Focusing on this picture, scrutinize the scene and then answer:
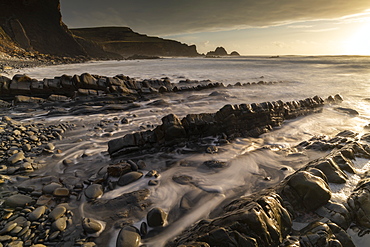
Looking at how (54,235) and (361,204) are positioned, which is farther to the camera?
(361,204)

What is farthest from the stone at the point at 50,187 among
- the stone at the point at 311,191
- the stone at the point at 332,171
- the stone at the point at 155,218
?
the stone at the point at 332,171

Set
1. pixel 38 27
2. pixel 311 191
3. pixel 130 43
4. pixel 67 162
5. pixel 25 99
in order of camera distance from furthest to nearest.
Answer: pixel 130 43 → pixel 38 27 → pixel 25 99 → pixel 67 162 → pixel 311 191

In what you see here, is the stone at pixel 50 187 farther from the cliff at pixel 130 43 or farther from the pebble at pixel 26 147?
the cliff at pixel 130 43

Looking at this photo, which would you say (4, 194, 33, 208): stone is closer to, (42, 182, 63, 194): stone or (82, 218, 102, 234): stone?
(42, 182, 63, 194): stone

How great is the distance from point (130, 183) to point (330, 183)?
2.88 metres

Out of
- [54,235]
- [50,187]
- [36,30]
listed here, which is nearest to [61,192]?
[50,187]

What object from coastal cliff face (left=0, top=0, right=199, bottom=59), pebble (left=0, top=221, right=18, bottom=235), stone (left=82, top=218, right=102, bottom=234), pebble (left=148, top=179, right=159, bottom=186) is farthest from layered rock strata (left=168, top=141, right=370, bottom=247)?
coastal cliff face (left=0, top=0, right=199, bottom=59)

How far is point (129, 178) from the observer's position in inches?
122

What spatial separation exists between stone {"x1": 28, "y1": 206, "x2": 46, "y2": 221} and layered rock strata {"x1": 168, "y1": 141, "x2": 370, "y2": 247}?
157 centimetres

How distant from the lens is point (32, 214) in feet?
7.22

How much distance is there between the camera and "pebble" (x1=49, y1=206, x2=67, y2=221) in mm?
2219

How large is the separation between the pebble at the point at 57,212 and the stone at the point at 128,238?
811 millimetres

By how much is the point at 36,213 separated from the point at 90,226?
675 millimetres

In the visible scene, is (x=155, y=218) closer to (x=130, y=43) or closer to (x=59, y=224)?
(x=59, y=224)
